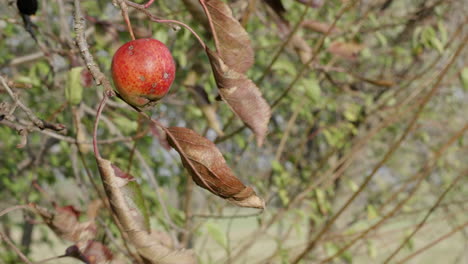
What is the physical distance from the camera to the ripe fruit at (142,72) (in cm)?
82

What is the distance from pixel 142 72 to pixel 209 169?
0.22 metres

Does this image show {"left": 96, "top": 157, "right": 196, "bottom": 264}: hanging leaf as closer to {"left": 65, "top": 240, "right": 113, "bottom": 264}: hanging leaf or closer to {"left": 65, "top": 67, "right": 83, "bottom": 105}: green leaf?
{"left": 65, "top": 240, "right": 113, "bottom": 264}: hanging leaf

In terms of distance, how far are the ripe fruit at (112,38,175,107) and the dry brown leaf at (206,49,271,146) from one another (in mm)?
107

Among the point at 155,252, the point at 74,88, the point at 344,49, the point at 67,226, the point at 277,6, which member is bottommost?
the point at 67,226

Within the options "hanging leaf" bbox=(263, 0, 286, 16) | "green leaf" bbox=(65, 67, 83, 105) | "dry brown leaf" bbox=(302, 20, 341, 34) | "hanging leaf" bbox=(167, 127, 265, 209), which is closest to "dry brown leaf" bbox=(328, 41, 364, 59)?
"dry brown leaf" bbox=(302, 20, 341, 34)

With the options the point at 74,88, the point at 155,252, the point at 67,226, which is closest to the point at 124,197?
the point at 155,252

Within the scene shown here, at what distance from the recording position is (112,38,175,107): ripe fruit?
0.82 metres

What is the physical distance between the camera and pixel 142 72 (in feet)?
2.68

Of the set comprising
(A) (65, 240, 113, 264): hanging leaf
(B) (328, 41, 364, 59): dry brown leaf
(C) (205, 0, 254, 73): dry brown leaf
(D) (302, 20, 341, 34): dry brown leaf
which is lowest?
(A) (65, 240, 113, 264): hanging leaf

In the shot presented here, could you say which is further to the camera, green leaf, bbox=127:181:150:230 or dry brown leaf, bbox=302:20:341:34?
dry brown leaf, bbox=302:20:341:34

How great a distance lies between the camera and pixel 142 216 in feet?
3.25

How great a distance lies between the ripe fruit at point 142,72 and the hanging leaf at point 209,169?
0.36 ft

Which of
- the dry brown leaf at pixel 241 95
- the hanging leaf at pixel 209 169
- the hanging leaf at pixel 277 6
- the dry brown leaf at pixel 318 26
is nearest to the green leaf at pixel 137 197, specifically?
the hanging leaf at pixel 209 169

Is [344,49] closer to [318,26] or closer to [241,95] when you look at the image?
[318,26]
